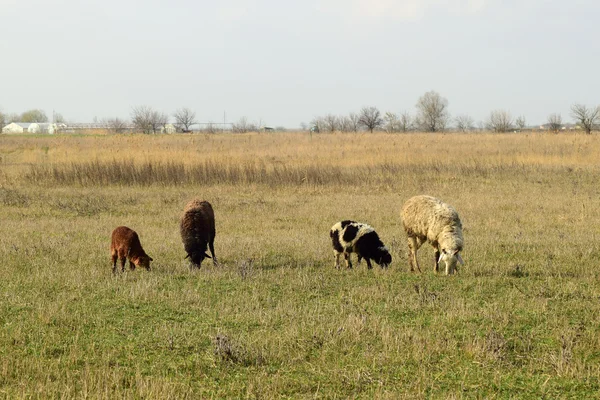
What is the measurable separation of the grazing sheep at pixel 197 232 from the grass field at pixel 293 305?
322 millimetres

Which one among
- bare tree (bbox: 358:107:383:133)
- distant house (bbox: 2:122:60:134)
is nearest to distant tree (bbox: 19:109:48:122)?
distant house (bbox: 2:122:60:134)

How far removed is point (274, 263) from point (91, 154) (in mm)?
21317

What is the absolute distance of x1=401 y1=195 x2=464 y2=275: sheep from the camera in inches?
426

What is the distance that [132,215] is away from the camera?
1869 centimetres

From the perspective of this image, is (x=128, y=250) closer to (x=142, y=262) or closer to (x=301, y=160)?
(x=142, y=262)

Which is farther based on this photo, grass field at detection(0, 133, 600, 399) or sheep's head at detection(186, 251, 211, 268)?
sheep's head at detection(186, 251, 211, 268)

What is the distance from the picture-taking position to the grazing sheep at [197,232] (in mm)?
11805

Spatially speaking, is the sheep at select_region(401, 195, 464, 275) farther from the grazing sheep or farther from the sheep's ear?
the grazing sheep

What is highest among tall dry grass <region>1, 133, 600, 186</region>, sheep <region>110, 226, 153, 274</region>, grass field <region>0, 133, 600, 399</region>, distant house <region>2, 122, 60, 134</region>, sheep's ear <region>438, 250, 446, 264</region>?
distant house <region>2, 122, 60, 134</region>

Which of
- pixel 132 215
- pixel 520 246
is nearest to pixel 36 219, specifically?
pixel 132 215

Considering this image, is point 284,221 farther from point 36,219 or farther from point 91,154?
point 91,154

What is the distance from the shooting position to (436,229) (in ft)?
37.1

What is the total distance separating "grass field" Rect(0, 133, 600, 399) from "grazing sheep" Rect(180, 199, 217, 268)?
1.06ft

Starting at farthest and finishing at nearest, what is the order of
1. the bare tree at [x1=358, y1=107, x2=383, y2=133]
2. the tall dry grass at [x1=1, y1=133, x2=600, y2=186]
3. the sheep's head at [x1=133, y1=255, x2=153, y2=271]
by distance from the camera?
the bare tree at [x1=358, y1=107, x2=383, y2=133] → the tall dry grass at [x1=1, y1=133, x2=600, y2=186] → the sheep's head at [x1=133, y1=255, x2=153, y2=271]
